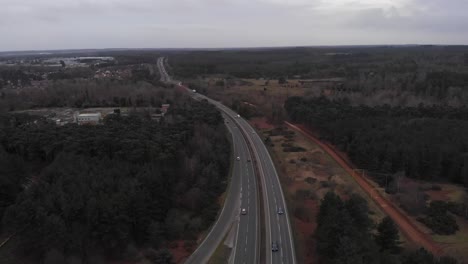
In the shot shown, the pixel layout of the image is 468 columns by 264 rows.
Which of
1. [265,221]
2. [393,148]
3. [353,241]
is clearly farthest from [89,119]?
[353,241]

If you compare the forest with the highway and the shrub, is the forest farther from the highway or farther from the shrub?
the highway

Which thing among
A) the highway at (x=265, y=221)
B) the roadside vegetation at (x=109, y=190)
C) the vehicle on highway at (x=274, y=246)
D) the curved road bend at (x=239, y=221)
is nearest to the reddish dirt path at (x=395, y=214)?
the highway at (x=265, y=221)

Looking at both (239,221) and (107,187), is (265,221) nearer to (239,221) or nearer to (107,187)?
(239,221)

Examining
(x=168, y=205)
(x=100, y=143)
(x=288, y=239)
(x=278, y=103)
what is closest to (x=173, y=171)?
(x=168, y=205)

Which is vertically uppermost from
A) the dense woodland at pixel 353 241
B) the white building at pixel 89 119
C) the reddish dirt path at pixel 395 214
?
the white building at pixel 89 119

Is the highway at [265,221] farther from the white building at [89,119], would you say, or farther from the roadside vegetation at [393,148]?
the white building at [89,119]

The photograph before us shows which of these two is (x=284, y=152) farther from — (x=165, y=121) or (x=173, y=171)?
(x=173, y=171)
